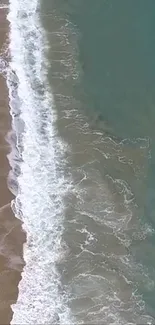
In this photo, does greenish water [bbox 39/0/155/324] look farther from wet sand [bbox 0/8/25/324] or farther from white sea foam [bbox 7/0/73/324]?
wet sand [bbox 0/8/25/324]

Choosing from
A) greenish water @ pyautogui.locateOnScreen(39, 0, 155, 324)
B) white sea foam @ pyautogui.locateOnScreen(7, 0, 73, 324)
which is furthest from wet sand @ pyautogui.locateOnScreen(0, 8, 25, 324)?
greenish water @ pyautogui.locateOnScreen(39, 0, 155, 324)

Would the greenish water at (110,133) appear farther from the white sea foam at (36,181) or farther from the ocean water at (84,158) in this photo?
the white sea foam at (36,181)

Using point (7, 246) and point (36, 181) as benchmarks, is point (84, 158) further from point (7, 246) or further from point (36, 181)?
point (7, 246)

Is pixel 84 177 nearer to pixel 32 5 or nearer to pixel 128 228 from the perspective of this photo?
pixel 128 228

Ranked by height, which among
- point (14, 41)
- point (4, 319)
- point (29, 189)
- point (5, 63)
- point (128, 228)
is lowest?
point (4, 319)

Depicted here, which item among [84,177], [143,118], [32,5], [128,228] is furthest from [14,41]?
[128,228]

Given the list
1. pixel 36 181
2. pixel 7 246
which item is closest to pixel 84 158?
pixel 36 181

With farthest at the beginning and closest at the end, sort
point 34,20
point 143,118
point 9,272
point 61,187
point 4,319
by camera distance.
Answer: point 34,20 → point 143,118 → point 61,187 → point 9,272 → point 4,319
